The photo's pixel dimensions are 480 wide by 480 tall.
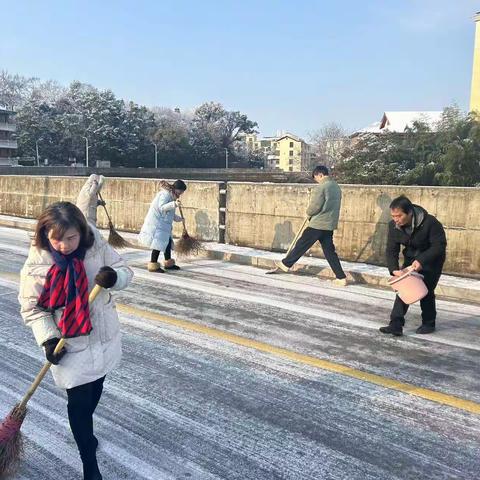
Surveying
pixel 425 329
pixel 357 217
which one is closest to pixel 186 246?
pixel 357 217

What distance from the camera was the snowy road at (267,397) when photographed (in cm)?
334

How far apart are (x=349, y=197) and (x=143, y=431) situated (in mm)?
7147

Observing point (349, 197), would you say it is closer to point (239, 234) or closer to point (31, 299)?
point (239, 234)

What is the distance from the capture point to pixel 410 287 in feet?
18.4

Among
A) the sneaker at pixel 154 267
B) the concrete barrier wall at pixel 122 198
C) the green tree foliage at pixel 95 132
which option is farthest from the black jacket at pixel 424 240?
the green tree foliage at pixel 95 132

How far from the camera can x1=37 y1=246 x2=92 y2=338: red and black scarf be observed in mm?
2812

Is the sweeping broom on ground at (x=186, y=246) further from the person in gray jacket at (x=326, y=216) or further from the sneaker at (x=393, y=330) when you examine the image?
the sneaker at (x=393, y=330)

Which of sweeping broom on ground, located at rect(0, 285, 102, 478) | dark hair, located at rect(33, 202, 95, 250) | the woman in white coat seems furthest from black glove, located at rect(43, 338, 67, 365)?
the woman in white coat

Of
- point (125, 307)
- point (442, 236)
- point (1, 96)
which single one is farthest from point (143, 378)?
point (1, 96)

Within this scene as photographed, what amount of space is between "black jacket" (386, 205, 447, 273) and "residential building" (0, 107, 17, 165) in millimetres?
73383

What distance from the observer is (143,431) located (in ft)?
12.1

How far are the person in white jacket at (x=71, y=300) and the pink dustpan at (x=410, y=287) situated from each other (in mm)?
3527

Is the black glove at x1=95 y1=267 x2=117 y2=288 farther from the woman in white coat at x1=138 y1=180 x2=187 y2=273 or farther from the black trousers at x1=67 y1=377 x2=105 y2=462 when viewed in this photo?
the woman in white coat at x1=138 y1=180 x2=187 y2=273

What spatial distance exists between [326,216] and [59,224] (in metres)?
6.45
